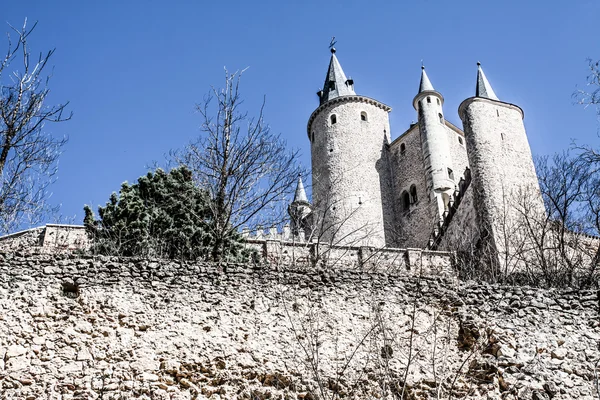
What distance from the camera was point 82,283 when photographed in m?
7.80

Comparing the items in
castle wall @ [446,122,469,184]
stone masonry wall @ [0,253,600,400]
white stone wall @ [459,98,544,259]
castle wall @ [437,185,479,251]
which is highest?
castle wall @ [446,122,469,184]

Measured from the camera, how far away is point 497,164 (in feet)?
69.3

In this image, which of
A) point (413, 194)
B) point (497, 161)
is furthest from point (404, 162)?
point (497, 161)

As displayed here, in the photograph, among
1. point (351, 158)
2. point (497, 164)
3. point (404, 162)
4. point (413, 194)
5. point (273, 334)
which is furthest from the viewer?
point (404, 162)

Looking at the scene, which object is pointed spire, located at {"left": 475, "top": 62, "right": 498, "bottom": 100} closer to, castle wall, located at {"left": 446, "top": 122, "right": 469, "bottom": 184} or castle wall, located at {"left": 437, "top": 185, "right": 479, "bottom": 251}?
castle wall, located at {"left": 446, "top": 122, "right": 469, "bottom": 184}

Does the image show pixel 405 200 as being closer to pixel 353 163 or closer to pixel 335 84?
pixel 353 163

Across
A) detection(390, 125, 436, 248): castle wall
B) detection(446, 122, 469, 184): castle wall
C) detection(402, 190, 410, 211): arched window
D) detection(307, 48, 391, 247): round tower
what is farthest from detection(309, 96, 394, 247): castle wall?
detection(446, 122, 469, 184): castle wall

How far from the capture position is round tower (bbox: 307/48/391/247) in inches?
1086

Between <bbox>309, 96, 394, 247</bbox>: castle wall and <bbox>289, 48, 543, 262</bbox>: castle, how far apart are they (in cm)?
5

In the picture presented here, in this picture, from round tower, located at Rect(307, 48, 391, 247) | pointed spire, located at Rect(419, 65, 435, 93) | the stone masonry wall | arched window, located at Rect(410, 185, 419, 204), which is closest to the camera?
the stone masonry wall

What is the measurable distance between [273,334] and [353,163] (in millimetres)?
22018

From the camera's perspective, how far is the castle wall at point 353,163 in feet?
90.7

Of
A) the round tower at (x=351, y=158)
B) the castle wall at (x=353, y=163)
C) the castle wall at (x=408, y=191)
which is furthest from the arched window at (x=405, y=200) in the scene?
the round tower at (x=351, y=158)

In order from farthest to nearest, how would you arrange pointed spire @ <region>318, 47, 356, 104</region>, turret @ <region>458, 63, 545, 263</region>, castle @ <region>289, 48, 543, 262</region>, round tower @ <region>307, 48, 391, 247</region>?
pointed spire @ <region>318, 47, 356, 104</region>, round tower @ <region>307, 48, 391, 247</region>, castle @ <region>289, 48, 543, 262</region>, turret @ <region>458, 63, 545, 263</region>
